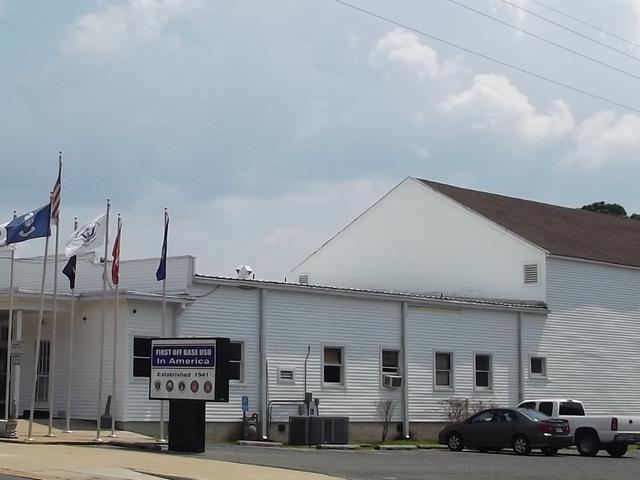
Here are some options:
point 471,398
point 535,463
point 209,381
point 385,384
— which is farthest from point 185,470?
point 471,398

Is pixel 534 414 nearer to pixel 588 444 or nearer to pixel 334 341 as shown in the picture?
pixel 588 444

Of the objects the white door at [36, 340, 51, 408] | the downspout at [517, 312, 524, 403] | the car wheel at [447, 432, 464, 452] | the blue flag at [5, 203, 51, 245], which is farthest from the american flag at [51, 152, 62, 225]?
the downspout at [517, 312, 524, 403]

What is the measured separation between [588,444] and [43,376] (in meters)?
15.8

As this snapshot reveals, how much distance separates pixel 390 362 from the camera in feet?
127

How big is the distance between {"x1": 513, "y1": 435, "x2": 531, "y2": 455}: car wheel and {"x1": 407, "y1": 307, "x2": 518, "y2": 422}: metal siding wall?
7059 millimetres

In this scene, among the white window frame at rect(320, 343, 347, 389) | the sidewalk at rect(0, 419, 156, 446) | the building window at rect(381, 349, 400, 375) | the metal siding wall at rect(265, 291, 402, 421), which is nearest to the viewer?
the sidewalk at rect(0, 419, 156, 446)

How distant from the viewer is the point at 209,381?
2612cm

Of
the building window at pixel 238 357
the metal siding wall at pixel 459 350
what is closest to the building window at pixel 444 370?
the metal siding wall at pixel 459 350

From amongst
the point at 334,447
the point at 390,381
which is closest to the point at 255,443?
the point at 334,447

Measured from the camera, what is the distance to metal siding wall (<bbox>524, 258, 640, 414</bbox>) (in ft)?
145

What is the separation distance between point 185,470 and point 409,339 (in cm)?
1843

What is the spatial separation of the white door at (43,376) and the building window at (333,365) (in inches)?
335

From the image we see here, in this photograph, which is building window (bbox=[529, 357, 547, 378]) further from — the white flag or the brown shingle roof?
the white flag

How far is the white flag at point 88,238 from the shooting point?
29344mm
